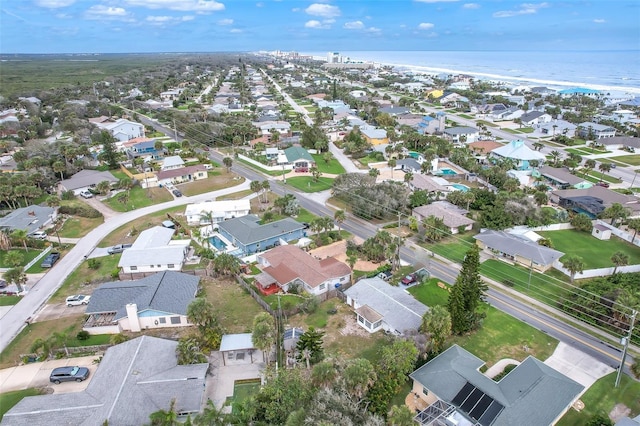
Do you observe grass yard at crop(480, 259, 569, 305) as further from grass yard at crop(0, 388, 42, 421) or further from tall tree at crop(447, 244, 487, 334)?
grass yard at crop(0, 388, 42, 421)

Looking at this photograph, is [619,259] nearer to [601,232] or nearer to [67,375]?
[601,232]

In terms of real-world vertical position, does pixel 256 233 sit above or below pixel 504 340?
above

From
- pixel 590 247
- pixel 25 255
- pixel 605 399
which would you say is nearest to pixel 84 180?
pixel 25 255

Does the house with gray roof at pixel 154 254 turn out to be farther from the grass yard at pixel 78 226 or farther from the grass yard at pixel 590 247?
the grass yard at pixel 590 247

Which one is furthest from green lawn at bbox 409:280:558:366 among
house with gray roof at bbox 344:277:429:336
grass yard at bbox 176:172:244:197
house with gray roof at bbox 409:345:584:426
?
grass yard at bbox 176:172:244:197

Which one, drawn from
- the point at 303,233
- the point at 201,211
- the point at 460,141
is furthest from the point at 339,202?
the point at 460,141

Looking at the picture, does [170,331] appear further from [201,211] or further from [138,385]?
[201,211]

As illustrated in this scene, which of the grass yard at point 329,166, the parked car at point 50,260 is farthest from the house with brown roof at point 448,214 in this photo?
the parked car at point 50,260
